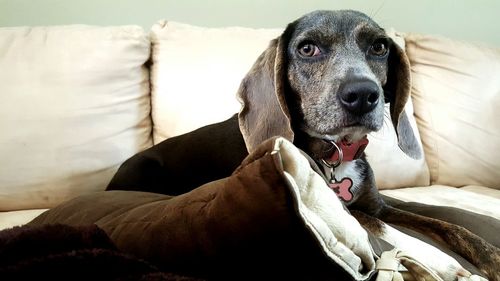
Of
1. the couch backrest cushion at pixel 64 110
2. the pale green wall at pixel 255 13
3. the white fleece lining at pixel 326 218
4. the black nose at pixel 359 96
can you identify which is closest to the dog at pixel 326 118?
the black nose at pixel 359 96

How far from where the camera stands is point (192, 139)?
1.74 m

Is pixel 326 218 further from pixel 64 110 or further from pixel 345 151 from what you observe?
pixel 64 110

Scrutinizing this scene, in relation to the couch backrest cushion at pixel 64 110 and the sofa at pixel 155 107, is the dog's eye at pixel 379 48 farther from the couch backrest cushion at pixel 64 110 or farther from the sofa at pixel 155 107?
the couch backrest cushion at pixel 64 110

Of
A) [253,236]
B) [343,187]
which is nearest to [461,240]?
[343,187]

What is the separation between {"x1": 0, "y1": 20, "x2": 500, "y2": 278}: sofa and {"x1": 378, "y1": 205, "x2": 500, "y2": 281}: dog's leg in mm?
447

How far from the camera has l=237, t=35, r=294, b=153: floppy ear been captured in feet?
4.76

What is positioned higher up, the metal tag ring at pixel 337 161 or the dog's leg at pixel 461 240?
the metal tag ring at pixel 337 161

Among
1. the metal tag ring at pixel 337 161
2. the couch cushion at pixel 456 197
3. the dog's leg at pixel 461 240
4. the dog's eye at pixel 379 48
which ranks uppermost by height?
the dog's eye at pixel 379 48

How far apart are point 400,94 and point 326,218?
3.40 ft

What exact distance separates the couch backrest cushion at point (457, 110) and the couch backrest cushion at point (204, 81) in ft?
0.80

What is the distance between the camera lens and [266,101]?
58.9 inches

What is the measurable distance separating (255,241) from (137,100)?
1.58 meters

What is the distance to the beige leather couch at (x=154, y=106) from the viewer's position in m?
1.86

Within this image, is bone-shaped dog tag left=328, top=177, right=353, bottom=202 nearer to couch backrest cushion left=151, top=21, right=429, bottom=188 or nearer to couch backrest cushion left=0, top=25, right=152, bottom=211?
couch backrest cushion left=151, top=21, right=429, bottom=188
